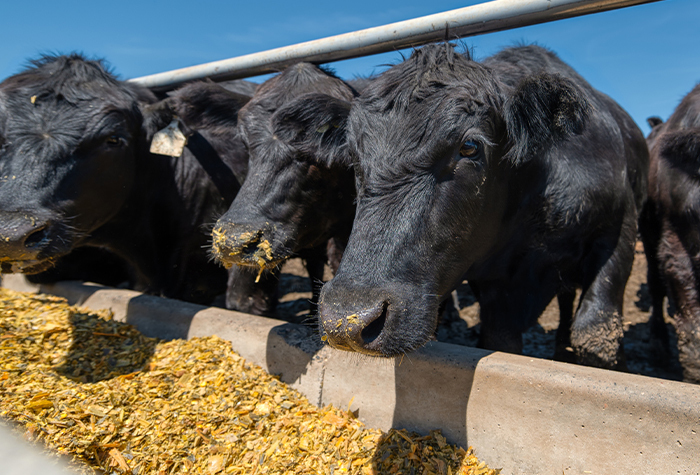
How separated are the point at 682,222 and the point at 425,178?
1.99m

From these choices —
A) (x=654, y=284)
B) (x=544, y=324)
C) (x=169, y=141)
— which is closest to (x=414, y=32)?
(x=169, y=141)

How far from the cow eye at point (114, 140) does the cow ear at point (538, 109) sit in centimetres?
282

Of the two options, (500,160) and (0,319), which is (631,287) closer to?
(500,160)

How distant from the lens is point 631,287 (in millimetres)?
6496

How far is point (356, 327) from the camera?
167cm

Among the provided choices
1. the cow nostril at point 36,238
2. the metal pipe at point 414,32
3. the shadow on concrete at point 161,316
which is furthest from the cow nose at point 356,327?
the cow nostril at point 36,238

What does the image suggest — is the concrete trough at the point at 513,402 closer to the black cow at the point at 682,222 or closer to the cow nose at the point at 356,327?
the cow nose at the point at 356,327

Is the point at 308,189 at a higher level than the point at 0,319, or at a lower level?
higher

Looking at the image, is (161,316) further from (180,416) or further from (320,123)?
(320,123)

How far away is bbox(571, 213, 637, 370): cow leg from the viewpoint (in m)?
2.70

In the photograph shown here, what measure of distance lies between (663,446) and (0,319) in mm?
3859

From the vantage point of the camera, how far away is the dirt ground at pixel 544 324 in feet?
13.5

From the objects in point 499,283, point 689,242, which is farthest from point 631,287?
point 499,283

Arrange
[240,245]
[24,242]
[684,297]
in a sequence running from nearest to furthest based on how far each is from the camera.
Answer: [240,245], [24,242], [684,297]
